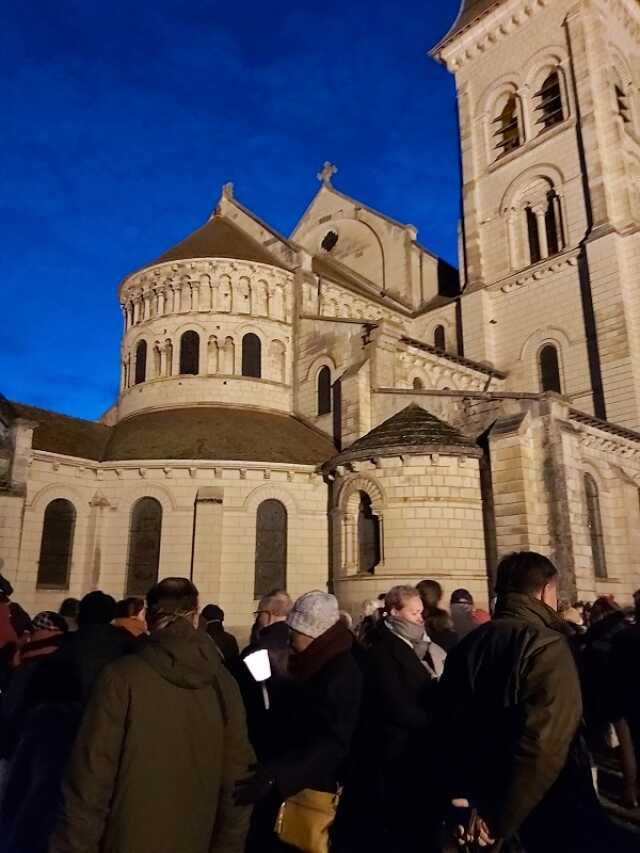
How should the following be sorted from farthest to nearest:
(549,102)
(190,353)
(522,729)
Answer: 1. (549,102)
2. (190,353)
3. (522,729)

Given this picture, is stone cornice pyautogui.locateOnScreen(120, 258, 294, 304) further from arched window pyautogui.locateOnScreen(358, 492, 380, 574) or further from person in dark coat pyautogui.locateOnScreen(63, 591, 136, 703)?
person in dark coat pyautogui.locateOnScreen(63, 591, 136, 703)

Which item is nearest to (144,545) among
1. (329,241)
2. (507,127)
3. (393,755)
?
(393,755)

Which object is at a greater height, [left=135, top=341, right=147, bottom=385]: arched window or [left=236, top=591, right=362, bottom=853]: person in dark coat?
[left=135, top=341, right=147, bottom=385]: arched window

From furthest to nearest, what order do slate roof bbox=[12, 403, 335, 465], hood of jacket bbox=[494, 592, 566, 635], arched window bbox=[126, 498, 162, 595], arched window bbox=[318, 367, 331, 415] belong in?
arched window bbox=[318, 367, 331, 415] → slate roof bbox=[12, 403, 335, 465] → arched window bbox=[126, 498, 162, 595] → hood of jacket bbox=[494, 592, 566, 635]

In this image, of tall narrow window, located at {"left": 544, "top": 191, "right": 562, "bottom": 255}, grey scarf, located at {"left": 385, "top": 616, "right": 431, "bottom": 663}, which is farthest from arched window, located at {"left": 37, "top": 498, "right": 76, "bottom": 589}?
tall narrow window, located at {"left": 544, "top": 191, "right": 562, "bottom": 255}

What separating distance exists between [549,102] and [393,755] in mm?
33616

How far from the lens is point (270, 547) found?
20.1m

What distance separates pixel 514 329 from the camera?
95.5ft

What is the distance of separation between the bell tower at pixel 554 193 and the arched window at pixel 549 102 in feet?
0.20

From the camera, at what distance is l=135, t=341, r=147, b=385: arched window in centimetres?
2624

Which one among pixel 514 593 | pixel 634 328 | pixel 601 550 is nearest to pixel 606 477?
pixel 601 550

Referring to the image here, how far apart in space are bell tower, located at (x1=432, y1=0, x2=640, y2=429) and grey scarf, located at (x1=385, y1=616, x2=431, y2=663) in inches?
858

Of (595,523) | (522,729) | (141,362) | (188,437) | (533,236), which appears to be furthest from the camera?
(533,236)

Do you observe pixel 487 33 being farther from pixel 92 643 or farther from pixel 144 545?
pixel 92 643
